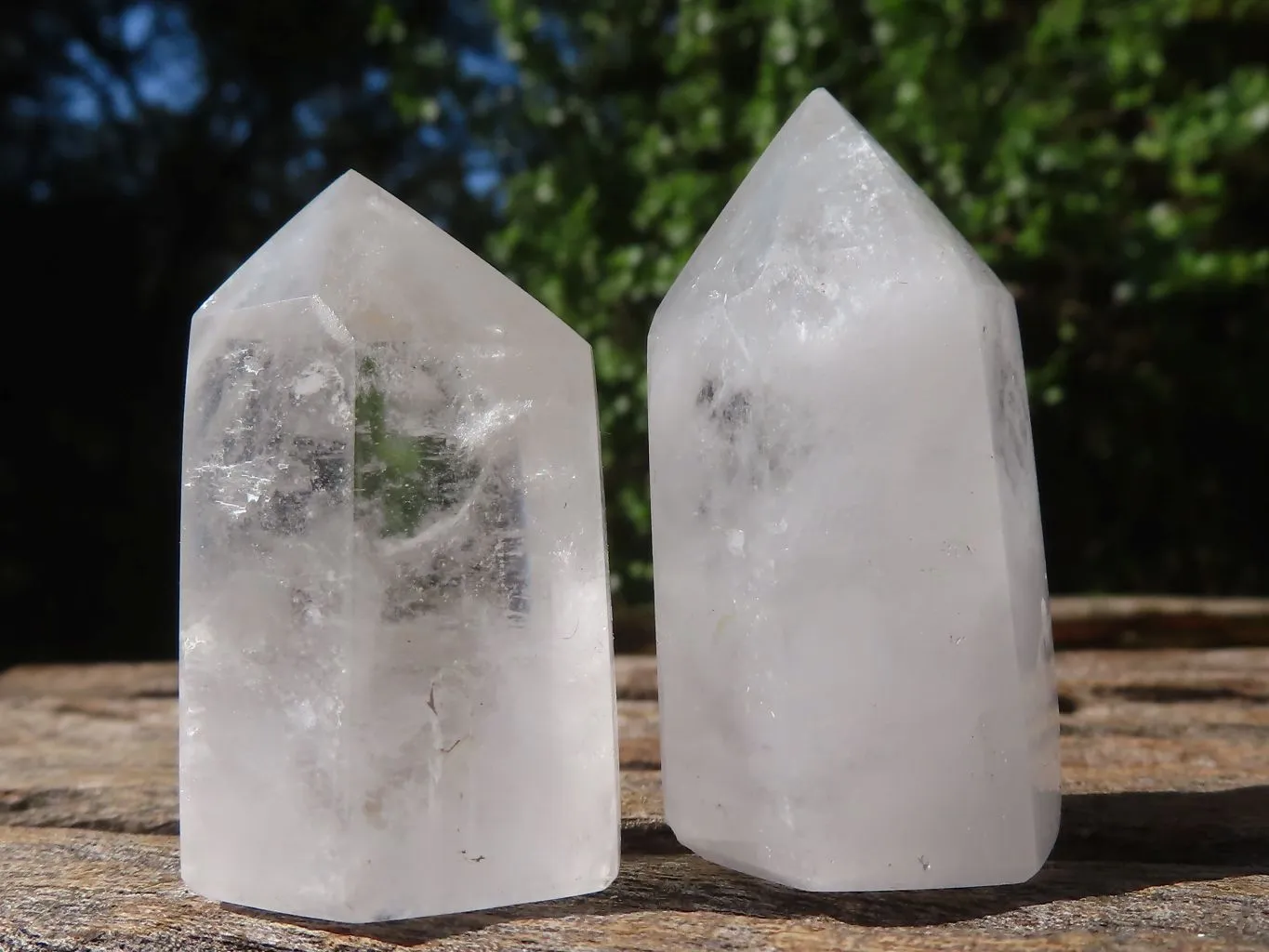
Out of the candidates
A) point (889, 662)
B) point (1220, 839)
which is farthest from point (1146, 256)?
point (889, 662)

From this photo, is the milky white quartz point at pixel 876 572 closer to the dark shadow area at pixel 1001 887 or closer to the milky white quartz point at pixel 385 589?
the dark shadow area at pixel 1001 887

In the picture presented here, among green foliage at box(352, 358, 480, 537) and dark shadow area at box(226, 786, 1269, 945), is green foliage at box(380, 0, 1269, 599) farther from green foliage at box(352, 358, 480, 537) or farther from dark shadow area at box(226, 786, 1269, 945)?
green foliage at box(352, 358, 480, 537)

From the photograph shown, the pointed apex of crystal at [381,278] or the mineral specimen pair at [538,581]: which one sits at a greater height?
the pointed apex of crystal at [381,278]

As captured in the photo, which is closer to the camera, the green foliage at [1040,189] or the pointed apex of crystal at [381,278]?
the pointed apex of crystal at [381,278]

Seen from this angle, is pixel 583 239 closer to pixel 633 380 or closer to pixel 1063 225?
pixel 633 380

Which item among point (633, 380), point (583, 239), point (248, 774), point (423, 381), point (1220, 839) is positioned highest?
point (583, 239)

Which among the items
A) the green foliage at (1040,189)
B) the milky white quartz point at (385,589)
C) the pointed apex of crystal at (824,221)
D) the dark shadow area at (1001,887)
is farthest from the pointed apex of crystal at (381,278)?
the green foliage at (1040,189)
